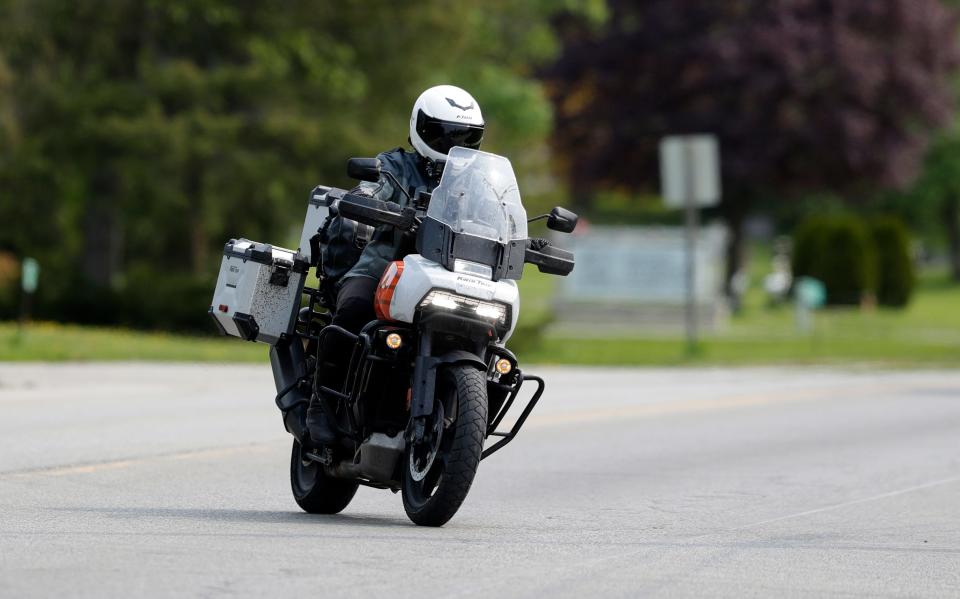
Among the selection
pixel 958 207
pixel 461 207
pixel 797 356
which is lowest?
pixel 958 207

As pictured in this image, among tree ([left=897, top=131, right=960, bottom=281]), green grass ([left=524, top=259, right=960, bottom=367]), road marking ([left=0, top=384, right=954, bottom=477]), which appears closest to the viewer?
road marking ([left=0, top=384, right=954, bottom=477])

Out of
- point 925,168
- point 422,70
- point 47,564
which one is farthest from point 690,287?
point 925,168

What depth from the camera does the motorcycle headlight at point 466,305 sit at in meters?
8.67

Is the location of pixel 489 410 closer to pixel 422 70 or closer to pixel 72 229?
pixel 422 70

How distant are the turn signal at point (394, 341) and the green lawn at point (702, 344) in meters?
13.1

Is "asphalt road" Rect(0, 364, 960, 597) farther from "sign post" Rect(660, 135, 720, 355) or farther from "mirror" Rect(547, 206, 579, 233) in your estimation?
"sign post" Rect(660, 135, 720, 355)

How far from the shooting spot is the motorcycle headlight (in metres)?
8.67

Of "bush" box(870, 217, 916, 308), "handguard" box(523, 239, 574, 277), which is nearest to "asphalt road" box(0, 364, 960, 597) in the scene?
"handguard" box(523, 239, 574, 277)

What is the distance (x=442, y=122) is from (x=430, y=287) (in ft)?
3.23

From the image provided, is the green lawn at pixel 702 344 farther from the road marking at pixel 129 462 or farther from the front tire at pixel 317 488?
the front tire at pixel 317 488

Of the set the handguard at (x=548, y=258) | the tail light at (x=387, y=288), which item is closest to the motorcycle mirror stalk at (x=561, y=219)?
the handguard at (x=548, y=258)

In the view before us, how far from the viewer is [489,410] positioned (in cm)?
920

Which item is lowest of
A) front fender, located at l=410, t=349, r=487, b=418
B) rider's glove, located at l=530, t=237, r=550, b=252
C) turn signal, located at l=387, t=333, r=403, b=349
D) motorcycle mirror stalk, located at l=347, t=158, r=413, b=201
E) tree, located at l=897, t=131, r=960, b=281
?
tree, located at l=897, t=131, r=960, b=281

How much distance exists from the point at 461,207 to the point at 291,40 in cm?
2410
